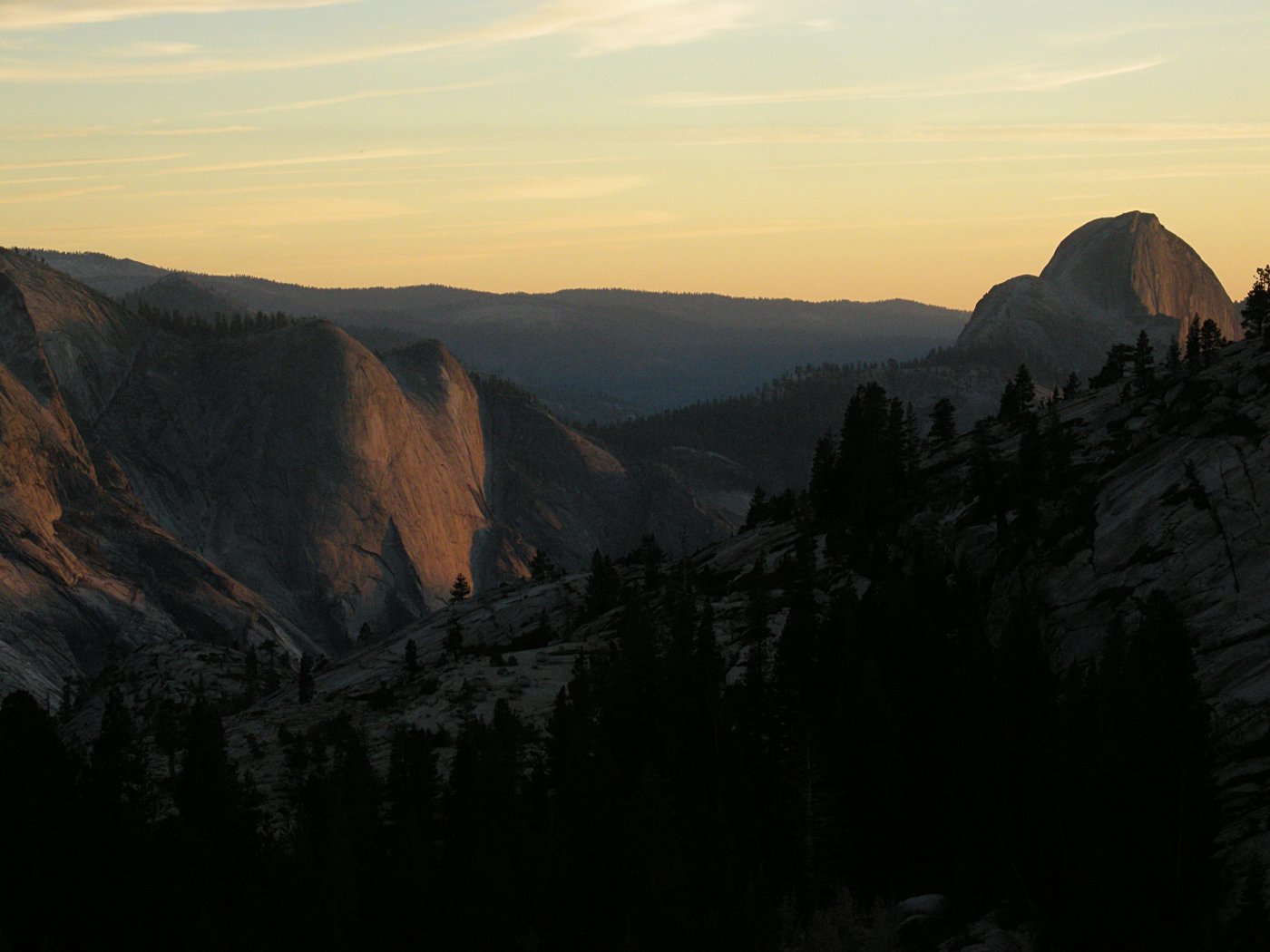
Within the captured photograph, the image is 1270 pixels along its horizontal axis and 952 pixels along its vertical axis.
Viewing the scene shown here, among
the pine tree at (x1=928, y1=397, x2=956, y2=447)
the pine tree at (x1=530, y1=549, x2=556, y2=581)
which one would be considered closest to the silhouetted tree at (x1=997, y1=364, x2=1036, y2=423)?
the pine tree at (x1=928, y1=397, x2=956, y2=447)

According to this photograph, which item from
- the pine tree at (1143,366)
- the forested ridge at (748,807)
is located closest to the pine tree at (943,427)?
the pine tree at (1143,366)

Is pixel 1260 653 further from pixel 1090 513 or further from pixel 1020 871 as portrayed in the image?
pixel 1090 513

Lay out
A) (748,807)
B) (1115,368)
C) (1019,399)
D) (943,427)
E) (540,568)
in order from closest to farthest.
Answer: (748,807), (1019,399), (1115,368), (943,427), (540,568)

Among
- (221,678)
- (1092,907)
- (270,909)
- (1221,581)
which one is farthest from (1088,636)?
(221,678)

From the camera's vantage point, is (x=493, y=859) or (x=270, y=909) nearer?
(x=493, y=859)

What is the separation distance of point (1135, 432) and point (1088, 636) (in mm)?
28808

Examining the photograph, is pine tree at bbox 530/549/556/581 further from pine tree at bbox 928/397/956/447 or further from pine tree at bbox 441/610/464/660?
pine tree at bbox 928/397/956/447

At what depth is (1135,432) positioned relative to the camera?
109625mm

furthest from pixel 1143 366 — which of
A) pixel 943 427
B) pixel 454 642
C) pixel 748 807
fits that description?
pixel 748 807

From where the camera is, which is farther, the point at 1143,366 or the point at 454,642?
the point at 454,642

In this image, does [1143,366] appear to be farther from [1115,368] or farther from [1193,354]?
[1115,368]

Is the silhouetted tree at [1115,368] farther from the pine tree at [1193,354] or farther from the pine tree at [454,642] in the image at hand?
the pine tree at [454,642]

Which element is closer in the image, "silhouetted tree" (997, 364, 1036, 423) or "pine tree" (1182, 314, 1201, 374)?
"pine tree" (1182, 314, 1201, 374)

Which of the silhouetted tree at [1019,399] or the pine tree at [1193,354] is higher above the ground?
the pine tree at [1193,354]
